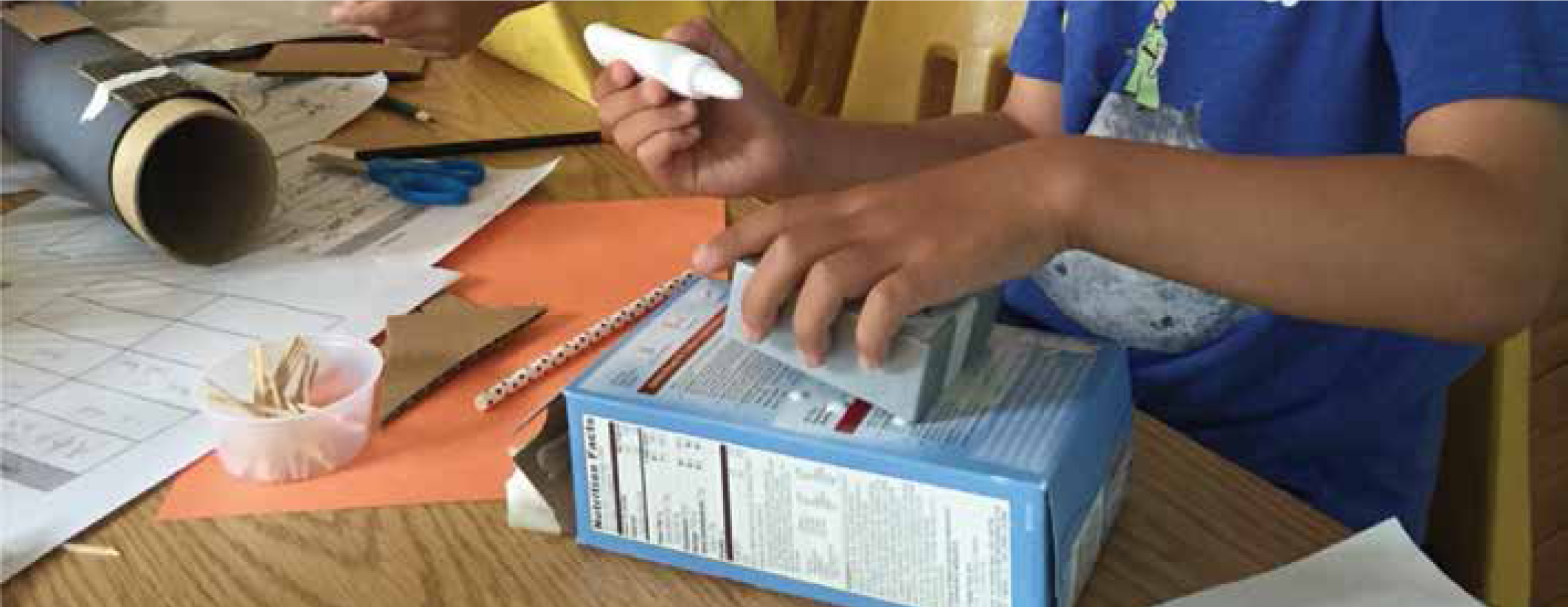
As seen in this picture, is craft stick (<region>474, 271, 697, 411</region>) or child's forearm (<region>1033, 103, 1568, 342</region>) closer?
child's forearm (<region>1033, 103, 1568, 342</region>)

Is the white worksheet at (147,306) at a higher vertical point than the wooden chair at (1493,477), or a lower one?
higher

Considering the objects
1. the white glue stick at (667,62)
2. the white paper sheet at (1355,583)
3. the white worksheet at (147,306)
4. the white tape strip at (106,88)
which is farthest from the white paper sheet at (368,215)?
the white paper sheet at (1355,583)

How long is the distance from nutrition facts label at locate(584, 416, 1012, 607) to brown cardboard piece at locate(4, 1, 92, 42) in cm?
56

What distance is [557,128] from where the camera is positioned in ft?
3.32

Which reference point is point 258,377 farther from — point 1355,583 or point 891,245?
point 1355,583

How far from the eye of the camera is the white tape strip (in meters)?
0.85

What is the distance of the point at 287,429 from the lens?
615 millimetres

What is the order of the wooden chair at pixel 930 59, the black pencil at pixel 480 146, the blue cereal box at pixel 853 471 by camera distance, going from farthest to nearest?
the wooden chair at pixel 930 59 → the black pencil at pixel 480 146 → the blue cereal box at pixel 853 471

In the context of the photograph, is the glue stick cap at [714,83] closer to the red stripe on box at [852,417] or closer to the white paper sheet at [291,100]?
the red stripe on box at [852,417]

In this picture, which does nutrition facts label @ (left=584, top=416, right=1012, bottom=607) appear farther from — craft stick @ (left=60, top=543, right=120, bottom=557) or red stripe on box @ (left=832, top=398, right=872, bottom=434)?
craft stick @ (left=60, top=543, right=120, bottom=557)

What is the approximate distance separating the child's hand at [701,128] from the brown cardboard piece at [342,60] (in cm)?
44

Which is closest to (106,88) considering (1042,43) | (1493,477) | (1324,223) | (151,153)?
(151,153)

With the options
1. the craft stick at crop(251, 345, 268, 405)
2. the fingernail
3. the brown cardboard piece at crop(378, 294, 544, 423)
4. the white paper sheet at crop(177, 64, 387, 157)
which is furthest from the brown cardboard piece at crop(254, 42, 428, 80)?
the fingernail

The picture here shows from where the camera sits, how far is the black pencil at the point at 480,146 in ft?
3.18
